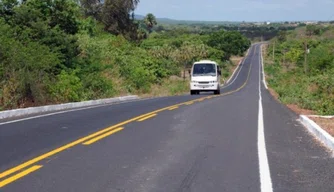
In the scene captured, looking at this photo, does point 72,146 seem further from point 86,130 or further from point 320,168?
point 320,168

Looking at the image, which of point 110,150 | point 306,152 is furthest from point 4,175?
point 306,152

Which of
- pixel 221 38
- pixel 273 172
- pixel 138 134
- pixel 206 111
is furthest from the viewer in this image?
pixel 221 38

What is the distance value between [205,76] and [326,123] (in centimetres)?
2220

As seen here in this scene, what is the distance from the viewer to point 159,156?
9.03 meters

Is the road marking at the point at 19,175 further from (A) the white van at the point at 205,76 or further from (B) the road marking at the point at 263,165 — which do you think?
(A) the white van at the point at 205,76

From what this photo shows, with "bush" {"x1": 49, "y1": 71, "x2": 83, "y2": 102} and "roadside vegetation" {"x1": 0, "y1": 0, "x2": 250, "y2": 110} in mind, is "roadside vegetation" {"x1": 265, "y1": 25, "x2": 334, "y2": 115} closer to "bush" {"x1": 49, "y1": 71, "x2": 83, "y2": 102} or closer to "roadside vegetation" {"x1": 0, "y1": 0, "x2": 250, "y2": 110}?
"bush" {"x1": 49, "y1": 71, "x2": 83, "y2": 102}

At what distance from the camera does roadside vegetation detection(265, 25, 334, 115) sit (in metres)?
25.6

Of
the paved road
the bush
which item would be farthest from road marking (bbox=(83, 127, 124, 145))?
the bush

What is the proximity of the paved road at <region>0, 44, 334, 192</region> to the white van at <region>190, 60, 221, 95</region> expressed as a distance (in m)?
21.7

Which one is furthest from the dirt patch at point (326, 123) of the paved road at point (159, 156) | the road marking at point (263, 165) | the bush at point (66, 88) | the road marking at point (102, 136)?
the bush at point (66, 88)

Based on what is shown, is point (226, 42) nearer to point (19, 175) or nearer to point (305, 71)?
point (305, 71)

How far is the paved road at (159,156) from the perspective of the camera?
696 cm

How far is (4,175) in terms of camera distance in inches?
285

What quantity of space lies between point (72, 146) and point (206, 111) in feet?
29.9
